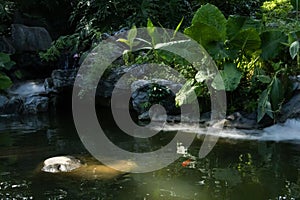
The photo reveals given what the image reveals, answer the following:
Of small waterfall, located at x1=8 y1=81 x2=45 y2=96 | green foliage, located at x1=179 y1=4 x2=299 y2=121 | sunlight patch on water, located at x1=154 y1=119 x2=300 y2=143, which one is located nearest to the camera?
sunlight patch on water, located at x1=154 y1=119 x2=300 y2=143

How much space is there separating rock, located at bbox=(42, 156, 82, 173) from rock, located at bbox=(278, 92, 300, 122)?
3.44 m

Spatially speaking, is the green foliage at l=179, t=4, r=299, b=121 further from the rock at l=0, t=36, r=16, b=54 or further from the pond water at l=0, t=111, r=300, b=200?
the rock at l=0, t=36, r=16, b=54

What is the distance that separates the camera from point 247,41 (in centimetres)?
621

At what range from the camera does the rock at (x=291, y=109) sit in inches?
243

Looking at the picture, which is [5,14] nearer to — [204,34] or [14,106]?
[14,106]

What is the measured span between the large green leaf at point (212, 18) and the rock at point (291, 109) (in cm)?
155

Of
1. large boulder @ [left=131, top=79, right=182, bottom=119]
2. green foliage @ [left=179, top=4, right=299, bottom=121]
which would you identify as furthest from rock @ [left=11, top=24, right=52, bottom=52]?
green foliage @ [left=179, top=4, right=299, bottom=121]

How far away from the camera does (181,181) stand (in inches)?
161

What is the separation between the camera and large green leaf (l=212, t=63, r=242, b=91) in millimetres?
6164

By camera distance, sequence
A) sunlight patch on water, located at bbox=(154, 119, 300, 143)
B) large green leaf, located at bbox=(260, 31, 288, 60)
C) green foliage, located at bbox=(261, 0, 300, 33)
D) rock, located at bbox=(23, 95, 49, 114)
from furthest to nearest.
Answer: rock, located at bbox=(23, 95, 49, 114), green foliage, located at bbox=(261, 0, 300, 33), large green leaf, located at bbox=(260, 31, 288, 60), sunlight patch on water, located at bbox=(154, 119, 300, 143)

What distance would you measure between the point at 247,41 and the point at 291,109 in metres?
1.34

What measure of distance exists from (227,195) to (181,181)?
60 centimetres

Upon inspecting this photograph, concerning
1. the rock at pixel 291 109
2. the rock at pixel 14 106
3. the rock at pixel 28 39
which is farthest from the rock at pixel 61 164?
the rock at pixel 28 39

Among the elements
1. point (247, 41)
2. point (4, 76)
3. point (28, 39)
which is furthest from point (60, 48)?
point (247, 41)
